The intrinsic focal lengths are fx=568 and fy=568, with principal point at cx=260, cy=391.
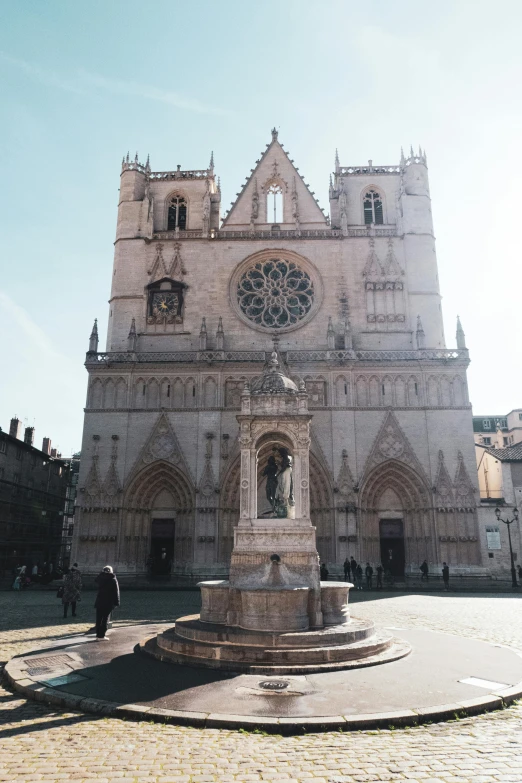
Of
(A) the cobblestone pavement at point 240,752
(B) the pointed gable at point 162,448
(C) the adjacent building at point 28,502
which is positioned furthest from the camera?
(C) the adjacent building at point 28,502

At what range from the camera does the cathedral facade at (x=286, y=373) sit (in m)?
30.1

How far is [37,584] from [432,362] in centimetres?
2427

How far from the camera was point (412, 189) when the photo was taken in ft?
119

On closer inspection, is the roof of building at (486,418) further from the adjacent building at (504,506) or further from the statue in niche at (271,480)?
the statue in niche at (271,480)

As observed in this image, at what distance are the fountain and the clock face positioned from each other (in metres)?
20.6

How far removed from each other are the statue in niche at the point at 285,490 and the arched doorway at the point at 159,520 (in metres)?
17.3

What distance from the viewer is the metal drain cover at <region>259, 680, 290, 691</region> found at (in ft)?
26.1

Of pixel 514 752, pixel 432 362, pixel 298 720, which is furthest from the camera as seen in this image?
pixel 432 362

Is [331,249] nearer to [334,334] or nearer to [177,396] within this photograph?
[334,334]

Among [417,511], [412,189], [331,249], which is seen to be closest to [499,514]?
[417,511]

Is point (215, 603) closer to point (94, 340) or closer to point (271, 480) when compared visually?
point (271, 480)

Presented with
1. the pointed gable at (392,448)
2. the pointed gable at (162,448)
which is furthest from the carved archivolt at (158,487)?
the pointed gable at (392,448)

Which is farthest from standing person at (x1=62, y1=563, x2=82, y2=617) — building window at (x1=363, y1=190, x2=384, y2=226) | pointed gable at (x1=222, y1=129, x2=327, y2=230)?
building window at (x1=363, y1=190, x2=384, y2=226)

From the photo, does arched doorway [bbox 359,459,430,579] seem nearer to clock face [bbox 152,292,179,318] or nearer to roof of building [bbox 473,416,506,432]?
clock face [bbox 152,292,179,318]
